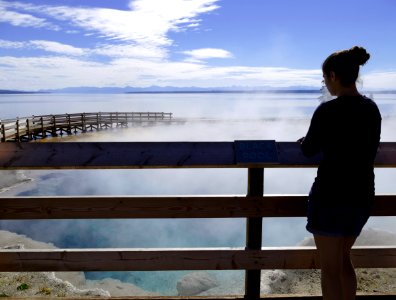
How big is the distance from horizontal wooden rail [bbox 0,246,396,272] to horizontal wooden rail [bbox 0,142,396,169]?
71 cm

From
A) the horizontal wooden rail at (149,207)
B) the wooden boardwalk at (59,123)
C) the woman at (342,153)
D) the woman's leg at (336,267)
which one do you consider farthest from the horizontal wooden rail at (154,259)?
the wooden boardwalk at (59,123)

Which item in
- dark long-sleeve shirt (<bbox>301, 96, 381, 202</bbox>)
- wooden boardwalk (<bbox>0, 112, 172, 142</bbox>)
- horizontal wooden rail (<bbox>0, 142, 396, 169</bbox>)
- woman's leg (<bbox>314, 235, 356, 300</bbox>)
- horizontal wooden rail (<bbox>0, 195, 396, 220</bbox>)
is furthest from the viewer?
wooden boardwalk (<bbox>0, 112, 172, 142</bbox>)

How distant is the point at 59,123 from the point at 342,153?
40174mm

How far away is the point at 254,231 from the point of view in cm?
311

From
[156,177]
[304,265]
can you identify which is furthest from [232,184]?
[304,265]

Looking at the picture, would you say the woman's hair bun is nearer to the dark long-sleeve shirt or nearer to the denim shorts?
the dark long-sleeve shirt

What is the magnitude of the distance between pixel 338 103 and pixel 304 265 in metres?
1.46

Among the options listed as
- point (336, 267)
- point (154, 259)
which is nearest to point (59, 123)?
point (154, 259)

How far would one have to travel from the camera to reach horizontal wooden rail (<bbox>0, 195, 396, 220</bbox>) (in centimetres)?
298

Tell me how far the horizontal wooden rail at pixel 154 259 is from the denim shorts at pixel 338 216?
2.64ft

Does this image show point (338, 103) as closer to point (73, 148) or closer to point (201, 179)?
point (73, 148)

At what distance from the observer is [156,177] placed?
27281 millimetres

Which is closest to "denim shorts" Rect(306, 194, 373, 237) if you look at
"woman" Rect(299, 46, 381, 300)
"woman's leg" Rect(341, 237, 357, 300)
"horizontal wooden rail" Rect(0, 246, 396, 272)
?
"woman" Rect(299, 46, 381, 300)

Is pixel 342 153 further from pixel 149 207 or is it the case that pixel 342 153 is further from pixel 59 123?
pixel 59 123
